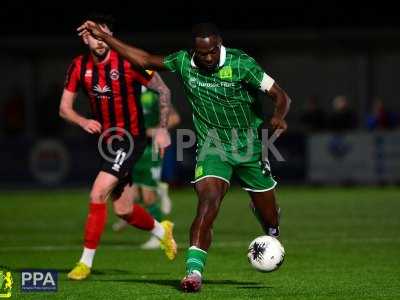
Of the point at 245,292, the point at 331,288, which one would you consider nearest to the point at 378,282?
the point at 331,288

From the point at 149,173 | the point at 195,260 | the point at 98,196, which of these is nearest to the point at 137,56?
the point at 98,196

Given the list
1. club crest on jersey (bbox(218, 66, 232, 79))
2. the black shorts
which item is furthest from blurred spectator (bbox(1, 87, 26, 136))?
club crest on jersey (bbox(218, 66, 232, 79))

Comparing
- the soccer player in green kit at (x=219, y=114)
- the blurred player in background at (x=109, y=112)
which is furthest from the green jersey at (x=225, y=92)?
the blurred player in background at (x=109, y=112)

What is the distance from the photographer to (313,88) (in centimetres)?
3216

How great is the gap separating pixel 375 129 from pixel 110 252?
13.7 meters

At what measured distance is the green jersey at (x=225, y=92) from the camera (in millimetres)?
9258

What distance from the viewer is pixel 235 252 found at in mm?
12727

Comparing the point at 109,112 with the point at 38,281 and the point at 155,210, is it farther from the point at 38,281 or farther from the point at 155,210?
the point at 155,210

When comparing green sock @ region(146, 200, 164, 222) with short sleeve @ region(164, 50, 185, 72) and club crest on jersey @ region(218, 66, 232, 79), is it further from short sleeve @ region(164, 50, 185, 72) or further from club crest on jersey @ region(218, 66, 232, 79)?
club crest on jersey @ region(218, 66, 232, 79)

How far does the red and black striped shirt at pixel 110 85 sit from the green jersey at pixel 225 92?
1.24 m

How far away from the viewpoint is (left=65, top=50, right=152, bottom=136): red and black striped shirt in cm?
1063

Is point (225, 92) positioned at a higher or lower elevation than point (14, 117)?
higher

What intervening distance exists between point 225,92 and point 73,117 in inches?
72.7

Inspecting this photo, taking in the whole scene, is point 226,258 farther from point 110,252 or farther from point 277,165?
point 277,165
